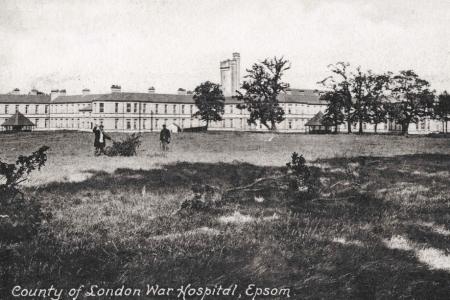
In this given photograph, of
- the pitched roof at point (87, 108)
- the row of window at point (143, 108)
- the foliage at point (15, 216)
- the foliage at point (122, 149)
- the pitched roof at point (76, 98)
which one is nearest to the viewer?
the foliage at point (15, 216)

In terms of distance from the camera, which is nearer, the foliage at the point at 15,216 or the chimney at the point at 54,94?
the foliage at the point at 15,216

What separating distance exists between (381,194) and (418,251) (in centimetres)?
398

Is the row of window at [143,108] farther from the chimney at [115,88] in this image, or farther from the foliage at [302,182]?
the foliage at [302,182]

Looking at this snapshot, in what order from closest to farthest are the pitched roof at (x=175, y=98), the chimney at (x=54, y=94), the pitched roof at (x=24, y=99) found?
the pitched roof at (x=175, y=98) < the pitched roof at (x=24, y=99) < the chimney at (x=54, y=94)

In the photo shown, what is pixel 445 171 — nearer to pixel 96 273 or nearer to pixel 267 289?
pixel 267 289

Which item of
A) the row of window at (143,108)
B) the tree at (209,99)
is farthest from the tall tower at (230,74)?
the tree at (209,99)

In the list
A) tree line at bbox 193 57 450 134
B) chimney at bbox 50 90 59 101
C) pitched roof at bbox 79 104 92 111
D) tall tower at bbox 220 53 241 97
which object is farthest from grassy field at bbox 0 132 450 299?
chimney at bbox 50 90 59 101

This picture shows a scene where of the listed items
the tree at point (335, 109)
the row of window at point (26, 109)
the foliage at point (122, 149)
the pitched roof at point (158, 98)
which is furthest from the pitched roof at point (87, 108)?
the foliage at point (122, 149)

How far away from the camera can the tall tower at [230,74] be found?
84.4 meters

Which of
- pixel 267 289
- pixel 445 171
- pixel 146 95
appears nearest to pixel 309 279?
pixel 267 289

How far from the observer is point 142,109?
265 feet

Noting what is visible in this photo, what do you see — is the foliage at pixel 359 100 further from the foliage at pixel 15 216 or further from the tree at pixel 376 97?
the foliage at pixel 15 216

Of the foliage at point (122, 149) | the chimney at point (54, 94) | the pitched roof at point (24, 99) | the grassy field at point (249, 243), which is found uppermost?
the chimney at point (54, 94)

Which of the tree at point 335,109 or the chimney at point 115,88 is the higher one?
the chimney at point 115,88
